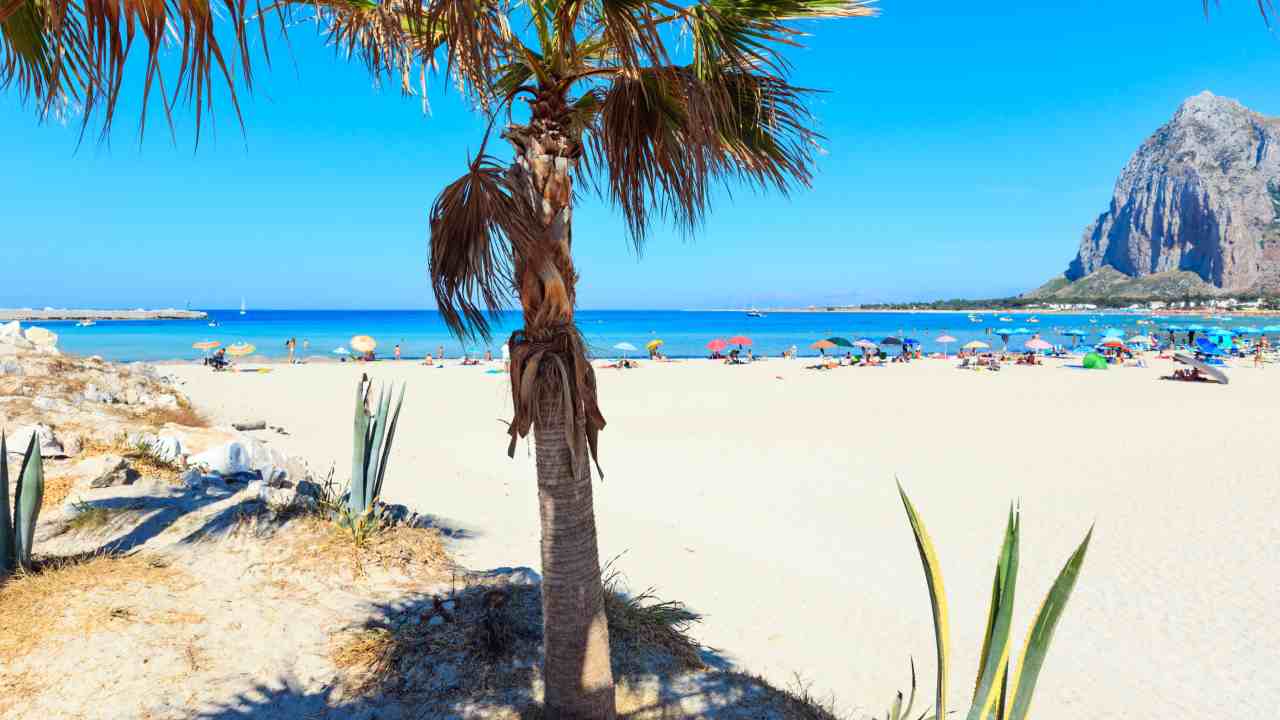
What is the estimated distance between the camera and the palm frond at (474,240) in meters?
2.30

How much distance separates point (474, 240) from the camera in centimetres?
237

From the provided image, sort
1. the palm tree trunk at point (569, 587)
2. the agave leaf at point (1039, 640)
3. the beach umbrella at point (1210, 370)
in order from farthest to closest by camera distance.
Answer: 1. the beach umbrella at point (1210, 370)
2. the palm tree trunk at point (569, 587)
3. the agave leaf at point (1039, 640)

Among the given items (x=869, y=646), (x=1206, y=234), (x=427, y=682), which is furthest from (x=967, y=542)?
(x=1206, y=234)

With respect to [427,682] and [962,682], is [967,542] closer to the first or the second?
[962,682]

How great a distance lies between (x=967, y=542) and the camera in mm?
6969

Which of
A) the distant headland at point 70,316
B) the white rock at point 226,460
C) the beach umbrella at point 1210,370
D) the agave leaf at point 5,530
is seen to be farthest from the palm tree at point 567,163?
the distant headland at point 70,316

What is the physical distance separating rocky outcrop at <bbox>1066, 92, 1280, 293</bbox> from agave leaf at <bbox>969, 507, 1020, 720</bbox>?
181 metres

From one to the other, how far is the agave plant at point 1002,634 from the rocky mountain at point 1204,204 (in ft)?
595

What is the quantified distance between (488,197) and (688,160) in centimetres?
86

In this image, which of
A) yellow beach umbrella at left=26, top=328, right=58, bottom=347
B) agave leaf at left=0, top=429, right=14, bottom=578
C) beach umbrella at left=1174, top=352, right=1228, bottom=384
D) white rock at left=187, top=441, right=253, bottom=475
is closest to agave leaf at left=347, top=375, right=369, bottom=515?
agave leaf at left=0, top=429, right=14, bottom=578

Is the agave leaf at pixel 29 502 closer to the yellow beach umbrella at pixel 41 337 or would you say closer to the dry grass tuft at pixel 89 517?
the dry grass tuft at pixel 89 517

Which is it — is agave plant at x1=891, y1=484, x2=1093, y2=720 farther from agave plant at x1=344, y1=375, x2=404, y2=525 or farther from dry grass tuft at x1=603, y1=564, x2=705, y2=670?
agave plant at x1=344, y1=375, x2=404, y2=525

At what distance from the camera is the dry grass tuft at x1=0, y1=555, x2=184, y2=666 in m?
2.89

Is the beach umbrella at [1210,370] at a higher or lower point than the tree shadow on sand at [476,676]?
lower
